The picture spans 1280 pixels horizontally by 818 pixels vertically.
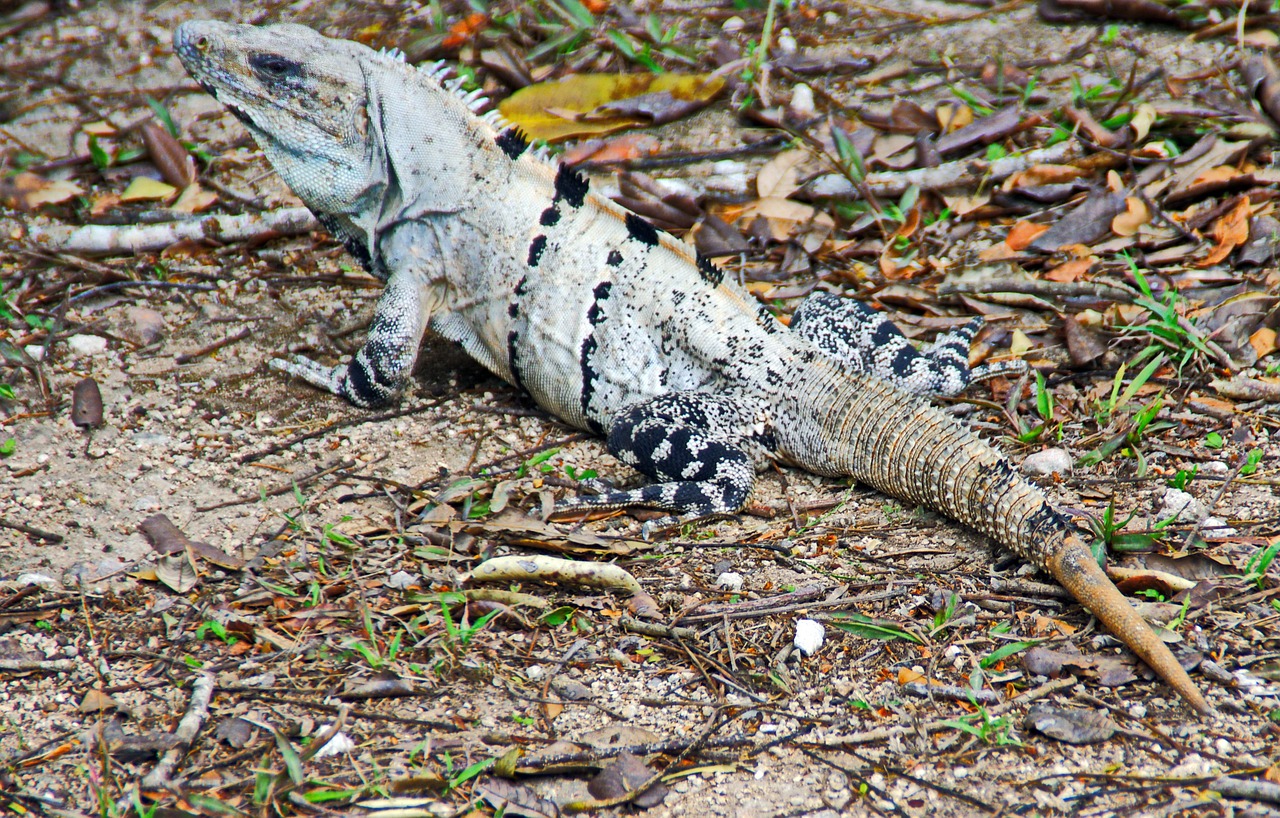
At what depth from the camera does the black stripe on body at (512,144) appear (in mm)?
4555

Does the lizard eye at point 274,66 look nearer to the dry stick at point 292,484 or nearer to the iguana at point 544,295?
the iguana at point 544,295

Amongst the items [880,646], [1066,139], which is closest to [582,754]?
[880,646]

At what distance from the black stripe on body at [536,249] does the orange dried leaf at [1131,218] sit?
2877mm

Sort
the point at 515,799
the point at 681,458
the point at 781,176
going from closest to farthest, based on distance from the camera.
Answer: the point at 515,799, the point at 681,458, the point at 781,176

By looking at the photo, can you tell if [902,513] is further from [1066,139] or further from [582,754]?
[1066,139]

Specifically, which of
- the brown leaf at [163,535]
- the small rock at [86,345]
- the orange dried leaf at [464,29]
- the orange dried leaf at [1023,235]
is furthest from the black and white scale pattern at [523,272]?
the orange dried leaf at [464,29]

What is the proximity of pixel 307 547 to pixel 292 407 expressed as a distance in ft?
3.92

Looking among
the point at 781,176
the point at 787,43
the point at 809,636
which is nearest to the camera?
the point at 809,636

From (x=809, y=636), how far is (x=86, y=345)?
3840mm

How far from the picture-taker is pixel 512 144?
4.56 metres

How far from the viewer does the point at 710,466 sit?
4047 millimetres

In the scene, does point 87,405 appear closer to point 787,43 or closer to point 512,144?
point 512,144

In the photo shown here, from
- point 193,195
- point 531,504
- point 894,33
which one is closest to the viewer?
point 531,504

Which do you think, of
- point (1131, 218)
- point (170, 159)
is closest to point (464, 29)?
point (170, 159)
